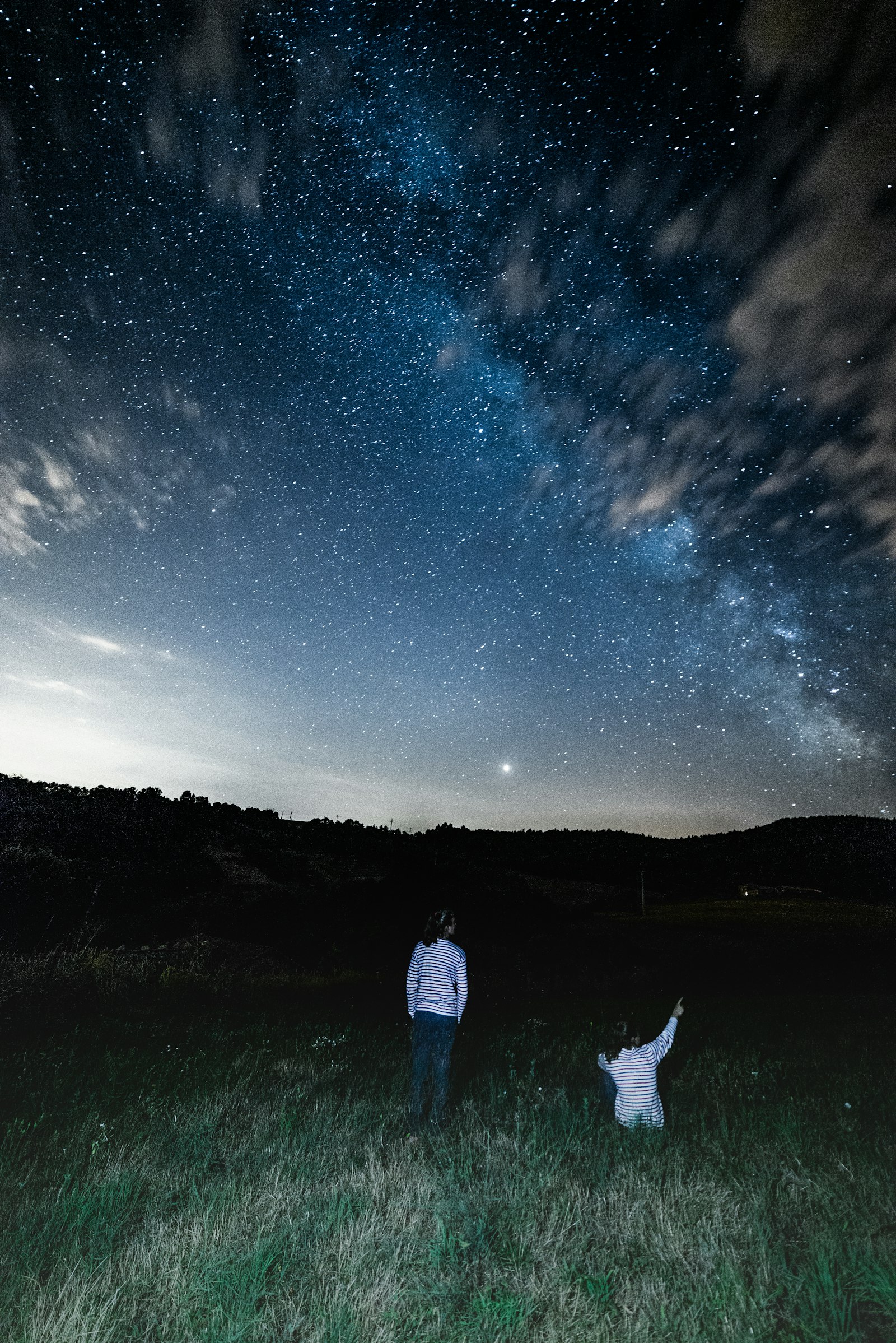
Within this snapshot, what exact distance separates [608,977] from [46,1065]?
55.1 feet

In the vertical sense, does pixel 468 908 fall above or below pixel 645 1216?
above

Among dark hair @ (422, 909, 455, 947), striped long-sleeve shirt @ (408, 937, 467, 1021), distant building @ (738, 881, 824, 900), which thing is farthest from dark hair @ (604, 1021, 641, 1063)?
distant building @ (738, 881, 824, 900)

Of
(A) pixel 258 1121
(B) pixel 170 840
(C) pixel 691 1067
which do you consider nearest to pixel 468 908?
(B) pixel 170 840

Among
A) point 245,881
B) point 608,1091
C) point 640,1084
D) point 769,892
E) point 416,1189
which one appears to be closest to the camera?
point 416,1189

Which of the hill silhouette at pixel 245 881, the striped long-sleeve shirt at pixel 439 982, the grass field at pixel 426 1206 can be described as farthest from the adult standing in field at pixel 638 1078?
the hill silhouette at pixel 245 881

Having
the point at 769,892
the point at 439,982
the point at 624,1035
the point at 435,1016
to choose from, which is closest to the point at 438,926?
the point at 439,982

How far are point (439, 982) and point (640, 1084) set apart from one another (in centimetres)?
212

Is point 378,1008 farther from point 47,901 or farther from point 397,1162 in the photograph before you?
point 47,901

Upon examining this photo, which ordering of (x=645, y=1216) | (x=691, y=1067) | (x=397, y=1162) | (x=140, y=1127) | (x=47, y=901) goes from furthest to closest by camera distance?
(x=47, y=901) → (x=691, y=1067) → (x=140, y=1127) → (x=397, y=1162) → (x=645, y=1216)

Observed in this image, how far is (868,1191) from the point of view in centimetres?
479

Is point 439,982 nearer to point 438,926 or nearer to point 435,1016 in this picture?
point 435,1016

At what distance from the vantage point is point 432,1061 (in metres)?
6.45

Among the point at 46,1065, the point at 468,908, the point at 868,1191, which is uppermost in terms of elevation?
the point at 468,908

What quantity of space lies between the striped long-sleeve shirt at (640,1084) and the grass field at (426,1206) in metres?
0.20
